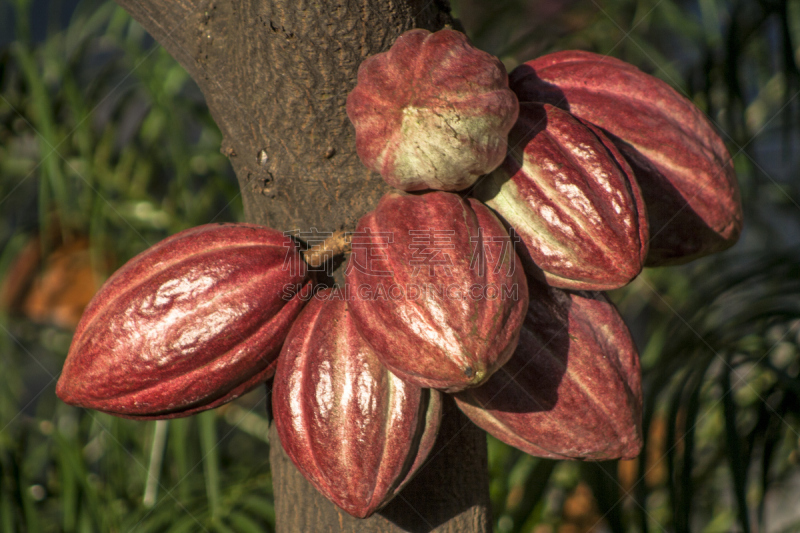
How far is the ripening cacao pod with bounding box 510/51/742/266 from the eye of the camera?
761mm

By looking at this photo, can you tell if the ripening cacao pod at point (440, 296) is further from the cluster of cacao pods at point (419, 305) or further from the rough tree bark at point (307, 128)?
the rough tree bark at point (307, 128)

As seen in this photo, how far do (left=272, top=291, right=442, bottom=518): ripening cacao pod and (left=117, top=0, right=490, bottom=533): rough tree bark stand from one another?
108 millimetres

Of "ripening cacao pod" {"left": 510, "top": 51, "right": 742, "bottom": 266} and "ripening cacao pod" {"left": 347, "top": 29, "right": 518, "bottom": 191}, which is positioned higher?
"ripening cacao pod" {"left": 347, "top": 29, "right": 518, "bottom": 191}

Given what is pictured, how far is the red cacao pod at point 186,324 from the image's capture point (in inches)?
26.5

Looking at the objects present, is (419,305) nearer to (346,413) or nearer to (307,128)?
(346,413)

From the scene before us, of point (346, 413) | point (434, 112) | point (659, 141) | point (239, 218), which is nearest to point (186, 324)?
point (346, 413)

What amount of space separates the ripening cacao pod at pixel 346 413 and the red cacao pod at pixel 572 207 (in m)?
0.21

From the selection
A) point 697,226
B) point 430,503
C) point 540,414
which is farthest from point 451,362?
point 697,226

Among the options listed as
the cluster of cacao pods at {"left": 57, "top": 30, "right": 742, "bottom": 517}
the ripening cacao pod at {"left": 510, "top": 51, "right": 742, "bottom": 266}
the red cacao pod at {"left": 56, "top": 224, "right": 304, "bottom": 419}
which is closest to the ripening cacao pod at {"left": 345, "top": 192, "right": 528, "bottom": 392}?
the cluster of cacao pods at {"left": 57, "top": 30, "right": 742, "bottom": 517}

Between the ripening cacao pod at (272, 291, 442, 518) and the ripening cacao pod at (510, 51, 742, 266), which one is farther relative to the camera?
the ripening cacao pod at (510, 51, 742, 266)

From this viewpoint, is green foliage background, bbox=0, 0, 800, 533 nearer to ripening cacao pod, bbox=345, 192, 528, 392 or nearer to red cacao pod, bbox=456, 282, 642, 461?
red cacao pod, bbox=456, 282, 642, 461

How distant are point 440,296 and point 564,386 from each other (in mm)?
198

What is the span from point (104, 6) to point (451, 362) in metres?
1.76

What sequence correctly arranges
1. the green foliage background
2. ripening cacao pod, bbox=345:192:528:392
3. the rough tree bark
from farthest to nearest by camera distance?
the green foliage background → the rough tree bark → ripening cacao pod, bbox=345:192:528:392
